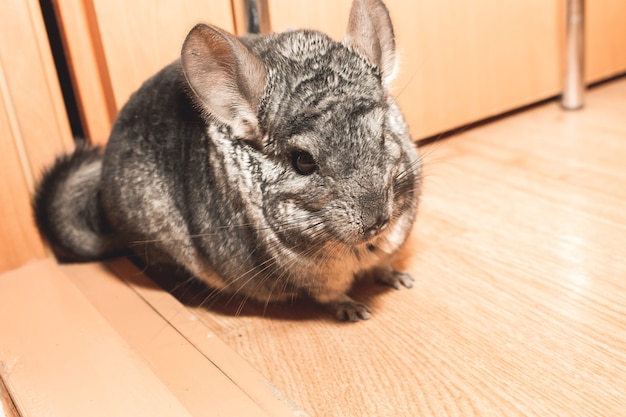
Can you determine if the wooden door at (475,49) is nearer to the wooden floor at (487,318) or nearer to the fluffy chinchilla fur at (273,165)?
the wooden floor at (487,318)

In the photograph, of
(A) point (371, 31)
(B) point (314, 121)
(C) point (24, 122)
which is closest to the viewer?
(B) point (314, 121)

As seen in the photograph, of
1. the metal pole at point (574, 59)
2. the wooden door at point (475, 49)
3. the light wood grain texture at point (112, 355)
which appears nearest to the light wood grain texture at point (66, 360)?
the light wood grain texture at point (112, 355)

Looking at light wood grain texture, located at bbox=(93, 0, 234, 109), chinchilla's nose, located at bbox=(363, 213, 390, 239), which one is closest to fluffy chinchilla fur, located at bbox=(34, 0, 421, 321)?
chinchilla's nose, located at bbox=(363, 213, 390, 239)

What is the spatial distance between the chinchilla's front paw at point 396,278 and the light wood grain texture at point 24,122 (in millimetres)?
1057

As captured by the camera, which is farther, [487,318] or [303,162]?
[487,318]

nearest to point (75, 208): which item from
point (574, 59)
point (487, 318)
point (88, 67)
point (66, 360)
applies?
point (88, 67)

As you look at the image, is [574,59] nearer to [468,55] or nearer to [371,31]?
[468,55]

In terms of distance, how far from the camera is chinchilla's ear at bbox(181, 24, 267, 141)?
1.47 m

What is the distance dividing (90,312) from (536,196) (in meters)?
1.44

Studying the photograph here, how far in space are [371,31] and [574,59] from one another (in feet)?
5.23

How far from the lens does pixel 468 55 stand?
2.70m

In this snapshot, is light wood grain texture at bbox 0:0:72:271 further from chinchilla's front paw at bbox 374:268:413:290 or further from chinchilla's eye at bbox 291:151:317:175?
chinchilla's front paw at bbox 374:268:413:290

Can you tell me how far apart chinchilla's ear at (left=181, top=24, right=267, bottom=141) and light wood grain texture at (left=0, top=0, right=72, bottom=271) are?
0.73 m

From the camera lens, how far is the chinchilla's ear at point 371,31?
62.7 inches
